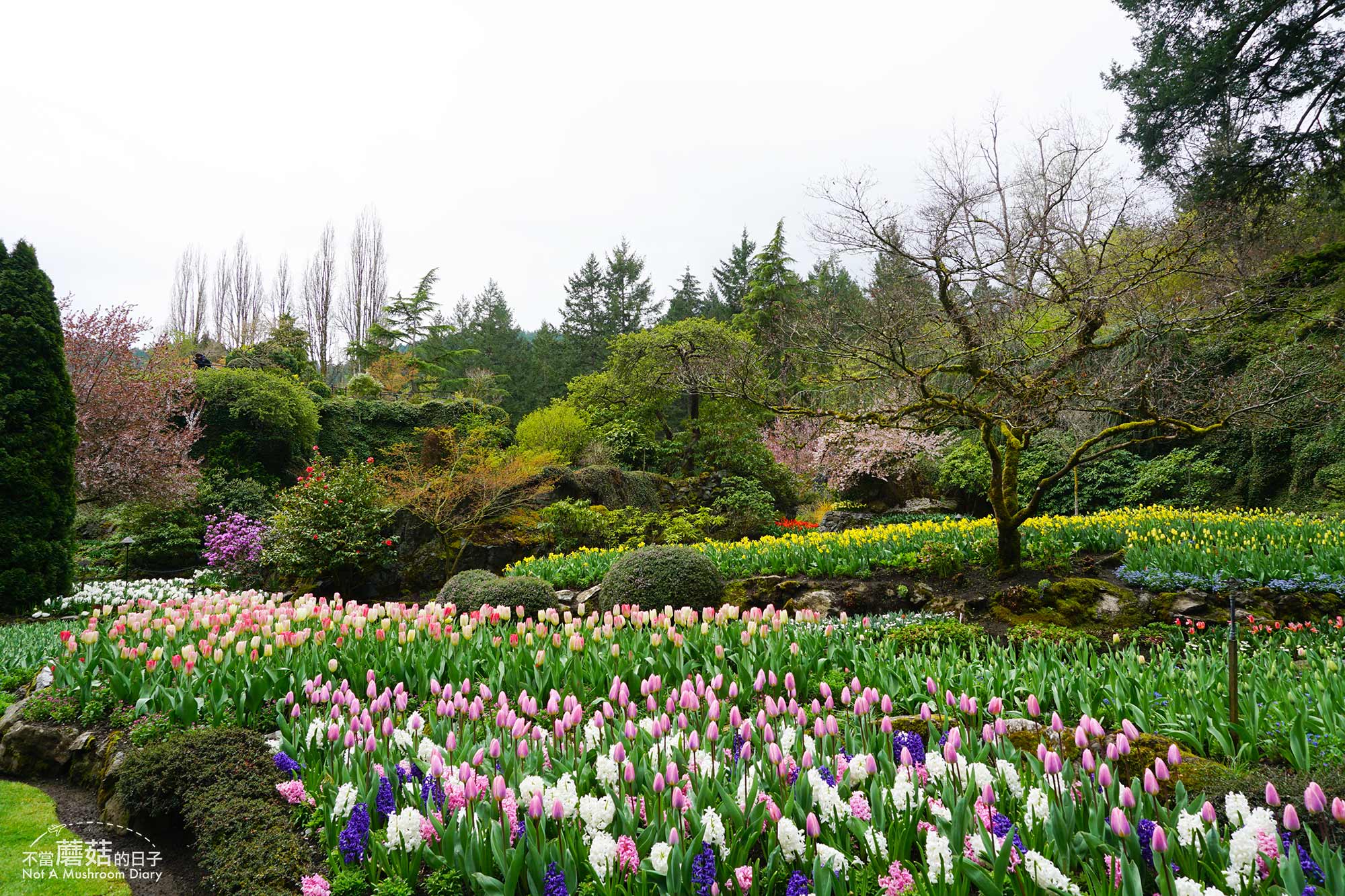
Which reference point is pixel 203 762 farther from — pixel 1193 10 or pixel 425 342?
pixel 425 342

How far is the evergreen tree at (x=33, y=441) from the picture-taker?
25.2 ft

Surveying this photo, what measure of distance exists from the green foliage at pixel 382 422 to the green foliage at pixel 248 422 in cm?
181

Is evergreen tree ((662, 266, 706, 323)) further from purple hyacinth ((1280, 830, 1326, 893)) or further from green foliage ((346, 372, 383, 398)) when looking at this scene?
purple hyacinth ((1280, 830, 1326, 893))

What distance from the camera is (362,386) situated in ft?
69.4

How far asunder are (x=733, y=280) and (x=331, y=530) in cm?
2956

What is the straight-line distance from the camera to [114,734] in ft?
11.8

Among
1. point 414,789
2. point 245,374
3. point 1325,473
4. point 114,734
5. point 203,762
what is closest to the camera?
point 414,789

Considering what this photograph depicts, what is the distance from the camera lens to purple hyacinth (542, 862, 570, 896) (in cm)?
183

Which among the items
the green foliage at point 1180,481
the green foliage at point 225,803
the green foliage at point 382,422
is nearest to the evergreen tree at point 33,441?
the green foliage at point 225,803

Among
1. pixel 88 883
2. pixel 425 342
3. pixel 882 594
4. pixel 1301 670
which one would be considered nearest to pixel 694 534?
pixel 882 594

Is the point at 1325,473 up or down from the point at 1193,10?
down

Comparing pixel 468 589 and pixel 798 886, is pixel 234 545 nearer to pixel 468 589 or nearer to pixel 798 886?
pixel 468 589

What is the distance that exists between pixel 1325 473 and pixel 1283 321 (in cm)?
259

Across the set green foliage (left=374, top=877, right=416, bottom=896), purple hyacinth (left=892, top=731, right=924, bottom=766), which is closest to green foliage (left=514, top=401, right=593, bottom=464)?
purple hyacinth (left=892, top=731, right=924, bottom=766)
